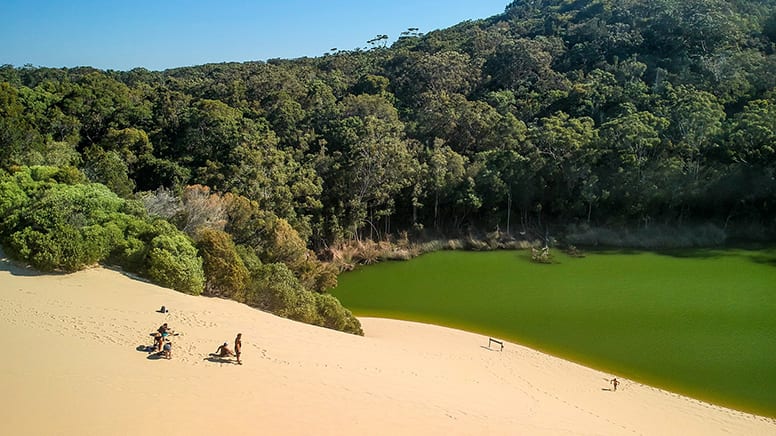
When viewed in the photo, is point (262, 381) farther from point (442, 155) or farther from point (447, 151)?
point (447, 151)

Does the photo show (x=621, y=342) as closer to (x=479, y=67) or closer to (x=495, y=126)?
(x=495, y=126)

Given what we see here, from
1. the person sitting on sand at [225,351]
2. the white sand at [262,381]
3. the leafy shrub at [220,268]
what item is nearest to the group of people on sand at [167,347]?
the person sitting on sand at [225,351]

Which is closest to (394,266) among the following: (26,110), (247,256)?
(247,256)

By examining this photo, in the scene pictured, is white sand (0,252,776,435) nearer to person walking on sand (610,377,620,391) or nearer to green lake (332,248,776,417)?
person walking on sand (610,377,620,391)

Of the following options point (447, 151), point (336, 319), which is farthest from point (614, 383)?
point (447, 151)

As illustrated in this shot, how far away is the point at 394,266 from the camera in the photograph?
31547 millimetres

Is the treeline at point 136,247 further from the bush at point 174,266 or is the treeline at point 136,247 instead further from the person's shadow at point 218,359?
the person's shadow at point 218,359

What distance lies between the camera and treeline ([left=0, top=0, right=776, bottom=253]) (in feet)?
99.6

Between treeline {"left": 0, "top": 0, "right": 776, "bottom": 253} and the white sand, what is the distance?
11.8 m

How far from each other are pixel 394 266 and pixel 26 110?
25.2 meters

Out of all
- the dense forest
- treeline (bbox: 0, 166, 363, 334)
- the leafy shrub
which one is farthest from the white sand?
the dense forest

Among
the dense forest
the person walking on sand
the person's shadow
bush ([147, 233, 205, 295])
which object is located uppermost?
the dense forest

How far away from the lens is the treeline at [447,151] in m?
30.4

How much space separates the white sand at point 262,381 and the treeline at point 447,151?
11.8 meters
